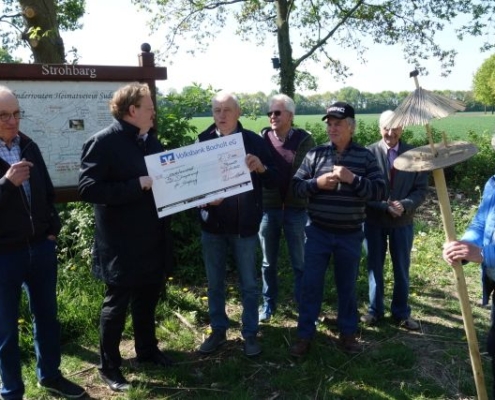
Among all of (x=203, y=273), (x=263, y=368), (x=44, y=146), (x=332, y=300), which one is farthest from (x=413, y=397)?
(x=44, y=146)

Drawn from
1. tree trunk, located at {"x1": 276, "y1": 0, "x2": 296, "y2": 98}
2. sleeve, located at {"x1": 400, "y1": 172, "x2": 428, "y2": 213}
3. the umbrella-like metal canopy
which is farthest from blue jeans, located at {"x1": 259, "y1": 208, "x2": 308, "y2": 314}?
tree trunk, located at {"x1": 276, "y1": 0, "x2": 296, "y2": 98}

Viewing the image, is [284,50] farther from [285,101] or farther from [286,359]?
[286,359]

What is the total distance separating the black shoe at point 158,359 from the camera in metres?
4.02

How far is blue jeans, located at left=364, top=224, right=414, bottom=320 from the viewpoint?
4.53 m

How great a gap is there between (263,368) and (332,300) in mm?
1586

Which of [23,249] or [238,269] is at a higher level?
[23,249]

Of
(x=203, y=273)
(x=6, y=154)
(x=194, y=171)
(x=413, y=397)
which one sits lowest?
(x=413, y=397)

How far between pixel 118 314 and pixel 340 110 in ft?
7.66

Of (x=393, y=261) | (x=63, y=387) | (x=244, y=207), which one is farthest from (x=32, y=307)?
(x=393, y=261)

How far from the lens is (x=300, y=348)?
4.13m

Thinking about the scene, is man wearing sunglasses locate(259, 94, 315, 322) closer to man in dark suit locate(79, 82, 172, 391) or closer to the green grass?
the green grass

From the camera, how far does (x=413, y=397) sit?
352 cm

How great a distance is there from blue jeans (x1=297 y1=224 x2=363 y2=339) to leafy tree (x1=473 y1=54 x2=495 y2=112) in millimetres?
74204

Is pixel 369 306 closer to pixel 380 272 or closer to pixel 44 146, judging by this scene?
pixel 380 272
